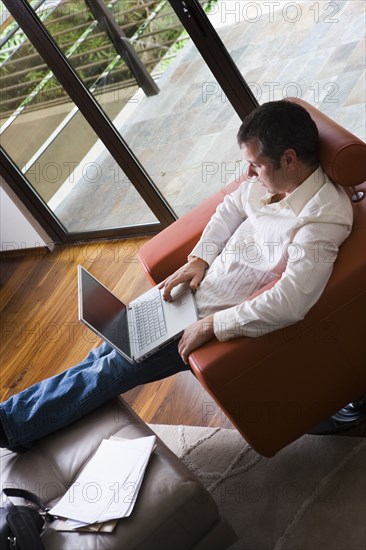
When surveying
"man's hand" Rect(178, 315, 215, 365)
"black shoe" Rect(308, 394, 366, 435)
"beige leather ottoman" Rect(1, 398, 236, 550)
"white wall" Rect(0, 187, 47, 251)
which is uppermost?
"man's hand" Rect(178, 315, 215, 365)

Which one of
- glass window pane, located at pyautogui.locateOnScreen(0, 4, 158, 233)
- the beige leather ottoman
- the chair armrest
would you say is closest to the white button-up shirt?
the chair armrest

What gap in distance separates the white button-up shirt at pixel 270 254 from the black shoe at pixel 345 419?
0.54 meters

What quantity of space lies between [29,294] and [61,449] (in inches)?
83.0

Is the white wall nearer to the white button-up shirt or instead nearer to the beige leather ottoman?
the white button-up shirt

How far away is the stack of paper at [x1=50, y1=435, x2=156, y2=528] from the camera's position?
2182 mm

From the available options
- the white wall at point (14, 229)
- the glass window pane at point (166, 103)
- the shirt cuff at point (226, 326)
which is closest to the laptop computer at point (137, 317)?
the shirt cuff at point (226, 326)

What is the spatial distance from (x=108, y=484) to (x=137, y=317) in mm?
691

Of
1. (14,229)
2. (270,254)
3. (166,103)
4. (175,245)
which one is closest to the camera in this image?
(270,254)

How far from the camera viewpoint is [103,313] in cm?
269

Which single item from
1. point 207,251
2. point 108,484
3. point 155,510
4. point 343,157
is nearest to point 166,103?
point 207,251

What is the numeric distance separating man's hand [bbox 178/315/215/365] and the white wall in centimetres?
266

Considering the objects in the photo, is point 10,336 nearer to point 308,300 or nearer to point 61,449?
point 61,449

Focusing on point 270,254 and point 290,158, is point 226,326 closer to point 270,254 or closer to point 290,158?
point 270,254

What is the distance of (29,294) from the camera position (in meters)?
4.54
